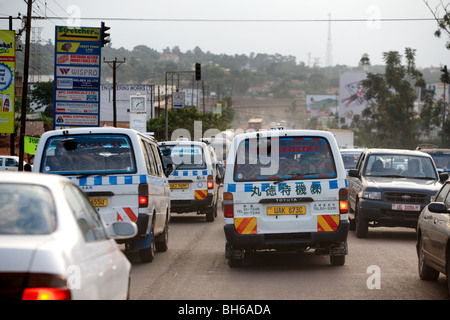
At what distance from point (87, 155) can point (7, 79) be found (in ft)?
79.8

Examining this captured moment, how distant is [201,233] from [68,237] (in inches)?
568

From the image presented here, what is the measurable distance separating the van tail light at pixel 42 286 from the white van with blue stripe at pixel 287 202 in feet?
25.6

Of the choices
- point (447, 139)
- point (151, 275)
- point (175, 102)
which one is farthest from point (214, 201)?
point (447, 139)

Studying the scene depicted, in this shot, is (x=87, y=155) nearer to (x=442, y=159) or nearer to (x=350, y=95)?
(x=442, y=159)

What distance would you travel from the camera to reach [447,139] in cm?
8088

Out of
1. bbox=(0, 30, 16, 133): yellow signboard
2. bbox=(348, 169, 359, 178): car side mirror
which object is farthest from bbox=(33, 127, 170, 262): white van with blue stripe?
bbox=(0, 30, 16, 133): yellow signboard

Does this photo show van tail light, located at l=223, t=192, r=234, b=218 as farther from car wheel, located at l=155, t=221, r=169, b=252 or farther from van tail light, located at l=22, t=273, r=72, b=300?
van tail light, located at l=22, t=273, r=72, b=300

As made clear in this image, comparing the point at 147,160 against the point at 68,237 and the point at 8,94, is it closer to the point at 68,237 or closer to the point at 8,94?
the point at 68,237

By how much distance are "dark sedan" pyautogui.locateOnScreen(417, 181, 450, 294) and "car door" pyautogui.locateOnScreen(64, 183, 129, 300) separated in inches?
188

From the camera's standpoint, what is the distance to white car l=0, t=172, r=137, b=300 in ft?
15.3

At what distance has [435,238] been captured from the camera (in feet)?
35.2

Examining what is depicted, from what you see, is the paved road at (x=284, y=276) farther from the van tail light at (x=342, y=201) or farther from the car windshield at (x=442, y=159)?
the car windshield at (x=442, y=159)

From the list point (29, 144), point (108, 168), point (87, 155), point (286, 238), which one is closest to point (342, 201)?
point (286, 238)

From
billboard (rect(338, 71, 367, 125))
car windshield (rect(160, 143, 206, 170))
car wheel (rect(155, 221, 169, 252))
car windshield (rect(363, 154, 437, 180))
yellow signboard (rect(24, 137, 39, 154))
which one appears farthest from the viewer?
billboard (rect(338, 71, 367, 125))
